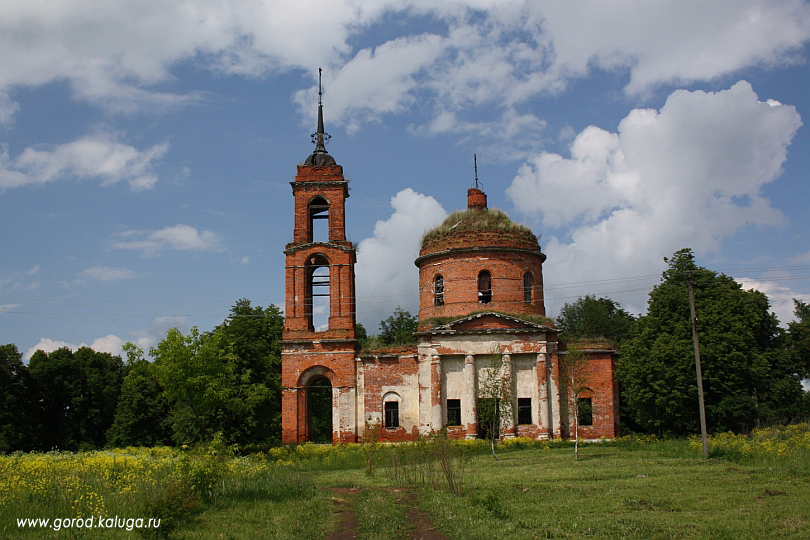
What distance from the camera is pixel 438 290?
33438 mm

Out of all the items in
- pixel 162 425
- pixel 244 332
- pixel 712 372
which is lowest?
pixel 162 425

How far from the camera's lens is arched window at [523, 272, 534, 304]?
32.8 metres

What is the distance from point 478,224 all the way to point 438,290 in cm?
382

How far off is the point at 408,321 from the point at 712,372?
35.8m

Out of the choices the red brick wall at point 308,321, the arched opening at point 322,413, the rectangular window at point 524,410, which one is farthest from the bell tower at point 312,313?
the arched opening at point 322,413

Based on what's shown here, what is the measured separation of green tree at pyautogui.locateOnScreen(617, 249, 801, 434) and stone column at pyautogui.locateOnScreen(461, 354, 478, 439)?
7.35m

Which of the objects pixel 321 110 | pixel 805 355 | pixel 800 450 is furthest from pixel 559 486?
pixel 805 355

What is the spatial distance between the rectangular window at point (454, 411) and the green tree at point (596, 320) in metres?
25.0

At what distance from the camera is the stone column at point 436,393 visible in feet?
97.6

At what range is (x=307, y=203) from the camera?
32094mm

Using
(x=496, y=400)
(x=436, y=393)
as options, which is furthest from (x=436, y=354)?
(x=496, y=400)

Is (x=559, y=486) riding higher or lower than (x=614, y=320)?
lower

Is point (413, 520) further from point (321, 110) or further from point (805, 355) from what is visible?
point (805, 355)

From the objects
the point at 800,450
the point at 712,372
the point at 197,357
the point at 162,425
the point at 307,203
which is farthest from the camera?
the point at 162,425
